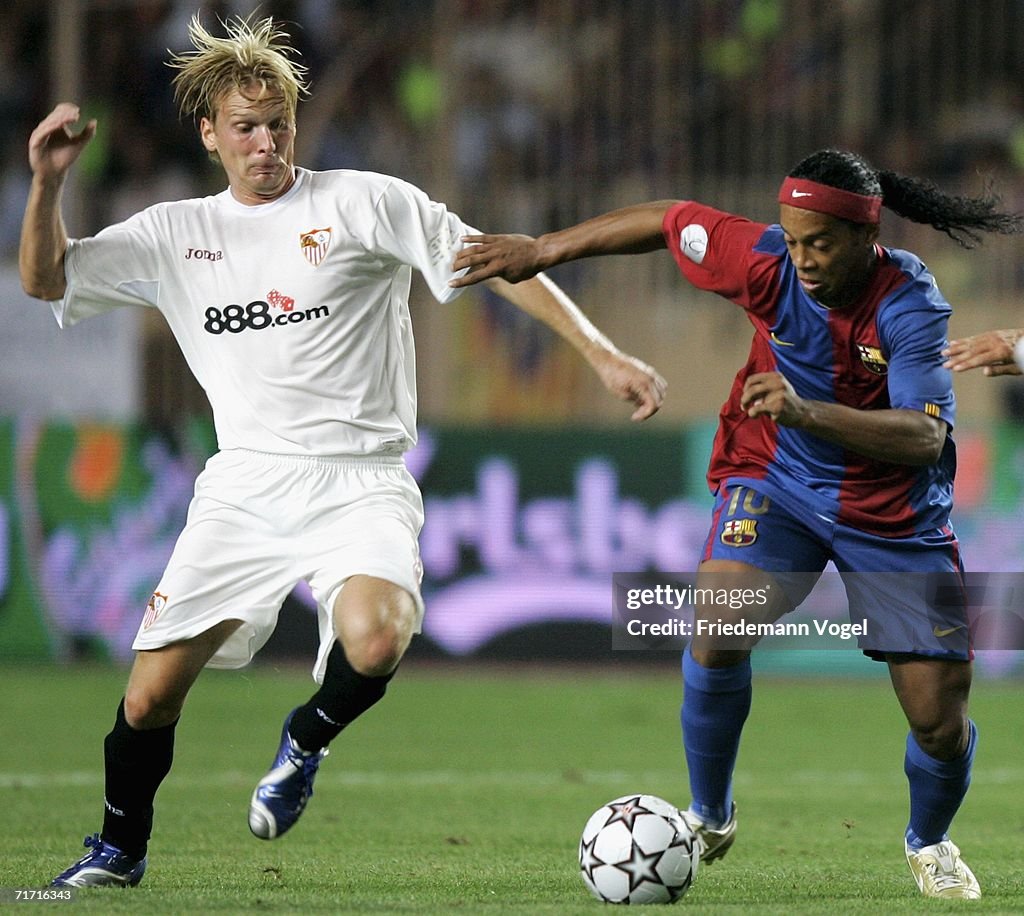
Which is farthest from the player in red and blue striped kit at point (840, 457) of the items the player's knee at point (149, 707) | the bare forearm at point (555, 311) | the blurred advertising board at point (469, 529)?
the blurred advertising board at point (469, 529)

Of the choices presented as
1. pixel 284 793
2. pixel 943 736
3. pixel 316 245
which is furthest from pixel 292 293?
pixel 943 736

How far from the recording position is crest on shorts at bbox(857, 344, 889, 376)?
5055mm

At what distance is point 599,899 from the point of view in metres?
4.88

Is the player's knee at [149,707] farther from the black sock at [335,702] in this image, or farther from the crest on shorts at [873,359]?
the crest on shorts at [873,359]

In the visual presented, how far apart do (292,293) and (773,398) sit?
4.94 feet

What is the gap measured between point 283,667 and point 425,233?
25.0 ft

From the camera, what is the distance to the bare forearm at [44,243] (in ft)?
16.3

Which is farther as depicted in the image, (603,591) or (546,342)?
(546,342)

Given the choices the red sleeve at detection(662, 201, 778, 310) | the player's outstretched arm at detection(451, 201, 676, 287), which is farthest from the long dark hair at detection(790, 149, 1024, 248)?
the player's outstretched arm at detection(451, 201, 676, 287)

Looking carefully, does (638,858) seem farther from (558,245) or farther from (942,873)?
(558,245)

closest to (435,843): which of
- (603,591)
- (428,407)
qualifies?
(603,591)

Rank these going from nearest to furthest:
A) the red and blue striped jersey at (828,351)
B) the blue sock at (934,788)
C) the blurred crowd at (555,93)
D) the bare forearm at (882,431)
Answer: the bare forearm at (882,431), the red and blue striped jersey at (828,351), the blue sock at (934,788), the blurred crowd at (555,93)

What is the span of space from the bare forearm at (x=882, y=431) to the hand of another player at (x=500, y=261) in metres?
0.97

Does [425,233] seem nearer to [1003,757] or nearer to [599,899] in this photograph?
[599,899]
